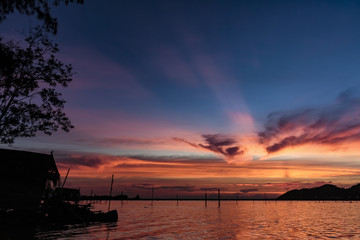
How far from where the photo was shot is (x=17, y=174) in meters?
32.8

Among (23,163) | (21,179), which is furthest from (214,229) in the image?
(23,163)

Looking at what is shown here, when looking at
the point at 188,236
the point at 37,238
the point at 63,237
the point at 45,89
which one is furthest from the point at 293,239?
the point at 45,89

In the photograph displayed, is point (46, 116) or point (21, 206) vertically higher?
point (46, 116)

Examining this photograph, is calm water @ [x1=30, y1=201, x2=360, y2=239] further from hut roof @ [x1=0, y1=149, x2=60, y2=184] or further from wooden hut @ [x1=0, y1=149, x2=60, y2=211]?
hut roof @ [x1=0, y1=149, x2=60, y2=184]

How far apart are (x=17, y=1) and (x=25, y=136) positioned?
15.5 m

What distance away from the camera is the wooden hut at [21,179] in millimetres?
32156

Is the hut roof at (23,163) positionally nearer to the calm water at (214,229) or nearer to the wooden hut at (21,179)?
the wooden hut at (21,179)

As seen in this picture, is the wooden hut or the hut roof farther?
the hut roof

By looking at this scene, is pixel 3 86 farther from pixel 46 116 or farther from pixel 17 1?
pixel 17 1

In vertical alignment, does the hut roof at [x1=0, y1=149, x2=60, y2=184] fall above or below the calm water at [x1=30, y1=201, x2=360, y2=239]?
above

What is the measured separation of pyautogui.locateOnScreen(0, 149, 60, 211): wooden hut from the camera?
32.2 m

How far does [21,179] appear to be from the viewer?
3312cm

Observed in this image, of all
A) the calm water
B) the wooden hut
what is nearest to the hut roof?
the wooden hut

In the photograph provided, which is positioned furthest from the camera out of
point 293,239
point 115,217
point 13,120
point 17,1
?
point 115,217
